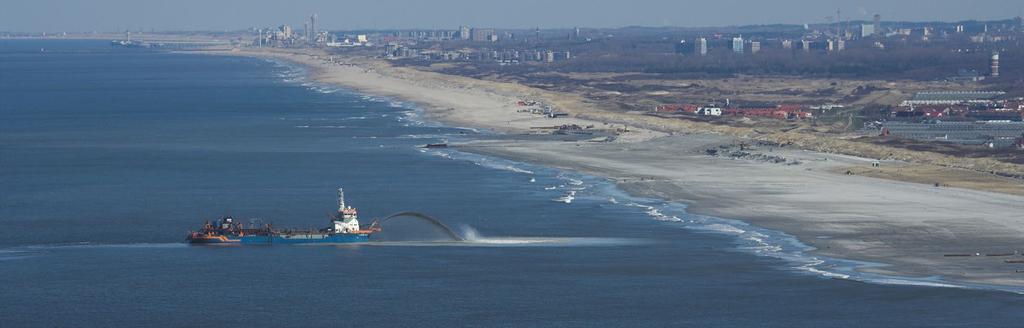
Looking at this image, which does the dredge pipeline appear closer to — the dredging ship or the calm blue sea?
the calm blue sea

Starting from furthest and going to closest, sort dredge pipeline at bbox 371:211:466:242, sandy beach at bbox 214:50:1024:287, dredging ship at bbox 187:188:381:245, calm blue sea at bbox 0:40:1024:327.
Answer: dredge pipeline at bbox 371:211:466:242 → dredging ship at bbox 187:188:381:245 → sandy beach at bbox 214:50:1024:287 → calm blue sea at bbox 0:40:1024:327

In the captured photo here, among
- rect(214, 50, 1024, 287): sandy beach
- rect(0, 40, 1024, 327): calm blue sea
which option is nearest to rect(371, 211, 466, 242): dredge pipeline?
rect(0, 40, 1024, 327): calm blue sea

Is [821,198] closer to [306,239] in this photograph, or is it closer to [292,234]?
[306,239]

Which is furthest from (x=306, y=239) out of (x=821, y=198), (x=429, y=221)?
(x=821, y=198)

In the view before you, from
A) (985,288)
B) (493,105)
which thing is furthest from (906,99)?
(985,288)

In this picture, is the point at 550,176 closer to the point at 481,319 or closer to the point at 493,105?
the point at 481,319

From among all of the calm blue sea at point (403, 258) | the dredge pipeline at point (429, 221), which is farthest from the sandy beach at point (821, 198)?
the dredge pipeline at point (429, 221)
